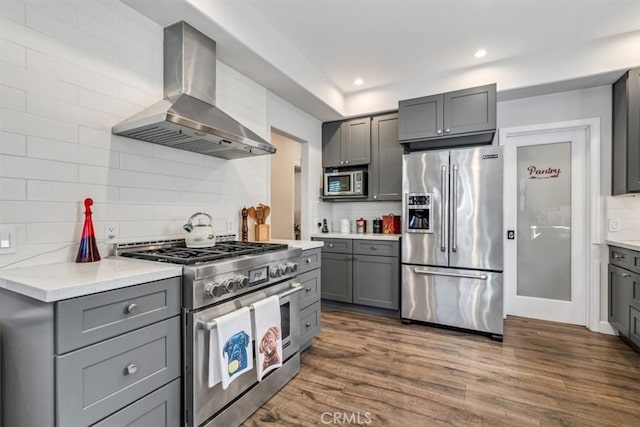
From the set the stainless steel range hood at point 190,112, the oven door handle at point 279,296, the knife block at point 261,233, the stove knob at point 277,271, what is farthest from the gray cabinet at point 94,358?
the knife block at point 261,233

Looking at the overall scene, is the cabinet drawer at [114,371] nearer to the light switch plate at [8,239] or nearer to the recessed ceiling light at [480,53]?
the light switch plate at [8,239]

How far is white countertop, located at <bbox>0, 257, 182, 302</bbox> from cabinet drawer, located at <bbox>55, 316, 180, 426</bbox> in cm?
22

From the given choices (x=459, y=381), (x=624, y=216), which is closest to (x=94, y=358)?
(x=459, y=381)

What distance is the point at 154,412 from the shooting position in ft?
4.47

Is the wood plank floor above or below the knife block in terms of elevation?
below

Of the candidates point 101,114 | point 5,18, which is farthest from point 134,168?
point 5,18

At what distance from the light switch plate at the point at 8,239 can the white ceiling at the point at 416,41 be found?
1.46 metres

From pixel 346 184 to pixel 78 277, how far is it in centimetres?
318

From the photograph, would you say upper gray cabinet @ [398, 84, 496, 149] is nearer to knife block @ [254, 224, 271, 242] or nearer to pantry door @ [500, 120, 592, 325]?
pantry door @ [500, 120, 592, 325]

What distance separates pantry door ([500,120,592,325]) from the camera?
3.26 meters

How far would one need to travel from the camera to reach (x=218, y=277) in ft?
5.19

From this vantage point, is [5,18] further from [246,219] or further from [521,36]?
[521,36]

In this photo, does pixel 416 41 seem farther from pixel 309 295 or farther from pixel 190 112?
pixel 309 295

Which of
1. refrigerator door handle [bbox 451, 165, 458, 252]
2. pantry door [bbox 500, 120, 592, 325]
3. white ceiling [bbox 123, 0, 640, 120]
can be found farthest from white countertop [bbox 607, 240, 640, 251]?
white ceiling [bbox 123, 0, 640, 120]
